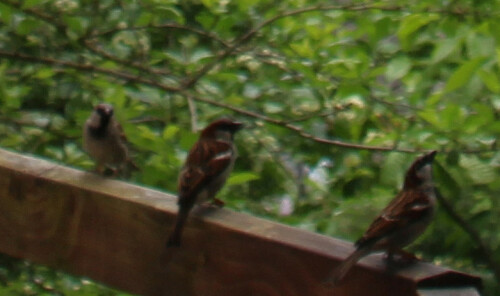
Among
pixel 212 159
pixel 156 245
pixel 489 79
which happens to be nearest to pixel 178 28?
pixel 212 159

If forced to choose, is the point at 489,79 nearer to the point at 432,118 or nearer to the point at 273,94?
the point at 432,118

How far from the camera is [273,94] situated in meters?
4.54

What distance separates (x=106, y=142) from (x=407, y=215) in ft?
6.63

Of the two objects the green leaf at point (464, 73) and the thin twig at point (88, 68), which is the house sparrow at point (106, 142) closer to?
the thin twig at point (88, 68)

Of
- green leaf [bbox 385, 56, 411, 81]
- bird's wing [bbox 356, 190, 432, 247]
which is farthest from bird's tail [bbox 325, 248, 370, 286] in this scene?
green leaf [bbox 385, 56, 411, 81]

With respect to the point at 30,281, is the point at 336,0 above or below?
above

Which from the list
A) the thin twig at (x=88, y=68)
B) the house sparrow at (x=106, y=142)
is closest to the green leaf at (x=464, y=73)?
the house sparrow at (x=106, y=142)

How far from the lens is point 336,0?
4648 mm

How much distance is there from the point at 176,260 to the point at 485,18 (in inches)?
80.1

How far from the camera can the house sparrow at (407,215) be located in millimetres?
2113

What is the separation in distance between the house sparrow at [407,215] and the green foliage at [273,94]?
0.79m

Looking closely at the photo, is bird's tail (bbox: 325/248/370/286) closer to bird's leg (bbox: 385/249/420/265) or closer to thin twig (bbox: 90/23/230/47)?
bird's leg (bbox: 385/249/420/265)

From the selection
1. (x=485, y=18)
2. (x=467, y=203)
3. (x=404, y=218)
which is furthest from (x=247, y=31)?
(x=404, y=218)

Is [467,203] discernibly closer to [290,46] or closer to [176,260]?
[290,46]
